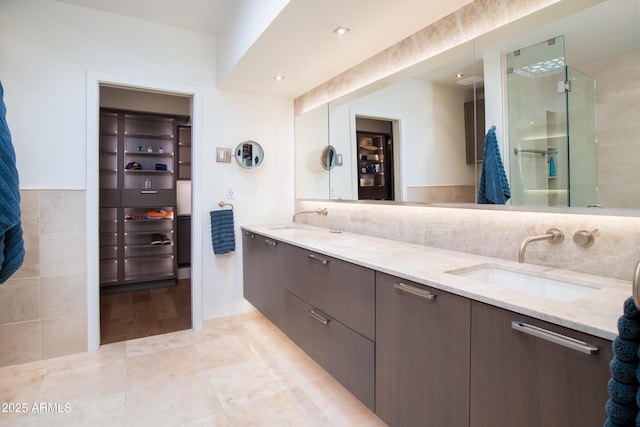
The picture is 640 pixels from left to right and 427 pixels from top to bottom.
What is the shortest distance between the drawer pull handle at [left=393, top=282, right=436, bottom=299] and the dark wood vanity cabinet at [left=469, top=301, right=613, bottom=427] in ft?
0.59

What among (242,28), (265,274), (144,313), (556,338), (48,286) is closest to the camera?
(556,338)

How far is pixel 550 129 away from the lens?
148cm

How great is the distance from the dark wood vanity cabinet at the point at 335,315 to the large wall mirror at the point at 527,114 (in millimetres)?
703

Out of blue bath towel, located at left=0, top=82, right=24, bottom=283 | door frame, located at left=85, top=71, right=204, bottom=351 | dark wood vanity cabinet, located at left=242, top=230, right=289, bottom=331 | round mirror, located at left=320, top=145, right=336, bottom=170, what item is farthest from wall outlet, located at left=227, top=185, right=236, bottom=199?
blue bath towel, located at left=0, top=82, right=24, bottom=283

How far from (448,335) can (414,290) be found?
20 cm

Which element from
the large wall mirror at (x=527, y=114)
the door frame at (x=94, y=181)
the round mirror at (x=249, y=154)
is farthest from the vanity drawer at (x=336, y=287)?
the door frame at (x=94, y=181)

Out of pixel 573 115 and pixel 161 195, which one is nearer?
pixel 573 115

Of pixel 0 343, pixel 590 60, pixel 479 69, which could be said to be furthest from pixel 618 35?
pixel 0 343

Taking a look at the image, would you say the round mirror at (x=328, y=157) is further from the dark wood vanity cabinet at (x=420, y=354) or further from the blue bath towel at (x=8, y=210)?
the blue bath towel at (x=8, y=210)

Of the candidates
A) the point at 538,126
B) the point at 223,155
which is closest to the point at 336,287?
the point at 538,126

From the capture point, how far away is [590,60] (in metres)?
1.33

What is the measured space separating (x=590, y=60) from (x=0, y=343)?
3736 mm

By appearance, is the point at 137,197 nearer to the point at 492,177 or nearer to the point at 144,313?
the point at 144,313

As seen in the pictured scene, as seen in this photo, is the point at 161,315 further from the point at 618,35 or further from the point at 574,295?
the point at 618,35
